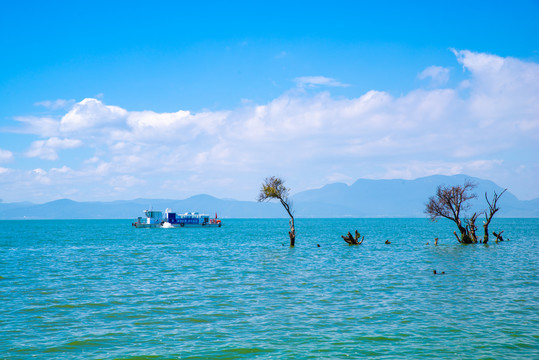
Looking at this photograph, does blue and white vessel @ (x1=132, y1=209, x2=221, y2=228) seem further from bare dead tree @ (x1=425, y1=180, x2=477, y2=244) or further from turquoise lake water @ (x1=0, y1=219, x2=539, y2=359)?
turquoise lake water @ (x1=0, y1=219, x2=539, y2=359)

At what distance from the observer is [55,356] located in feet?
50.7

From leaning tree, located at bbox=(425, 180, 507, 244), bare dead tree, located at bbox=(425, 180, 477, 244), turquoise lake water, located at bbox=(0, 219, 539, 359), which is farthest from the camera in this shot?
bare dead tree, located at bbox=(425, 180, 477, 244)

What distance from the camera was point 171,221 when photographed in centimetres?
16450

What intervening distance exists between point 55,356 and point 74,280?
18.8 m

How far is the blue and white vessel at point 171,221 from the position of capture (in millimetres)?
163775

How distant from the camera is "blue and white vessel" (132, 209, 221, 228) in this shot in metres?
164

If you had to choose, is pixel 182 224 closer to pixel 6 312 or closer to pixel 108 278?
pixel 108 278

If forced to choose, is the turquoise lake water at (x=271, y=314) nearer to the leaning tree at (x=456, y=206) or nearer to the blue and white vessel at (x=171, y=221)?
the leaning tree at (x=456, y=206)

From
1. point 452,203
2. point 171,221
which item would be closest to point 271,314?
point 452,203

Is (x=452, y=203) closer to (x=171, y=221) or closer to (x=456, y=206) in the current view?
(x=456, y=206)

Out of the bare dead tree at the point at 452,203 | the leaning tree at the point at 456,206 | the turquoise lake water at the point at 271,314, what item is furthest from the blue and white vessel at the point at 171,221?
the turquoise lake water at the point at 271,314

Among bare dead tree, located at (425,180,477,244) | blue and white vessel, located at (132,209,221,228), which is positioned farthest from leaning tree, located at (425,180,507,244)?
blue and white vessel, located at (132,209,221,228)

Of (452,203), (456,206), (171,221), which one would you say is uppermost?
(452,203)

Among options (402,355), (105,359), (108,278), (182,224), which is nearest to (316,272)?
(108,278)
